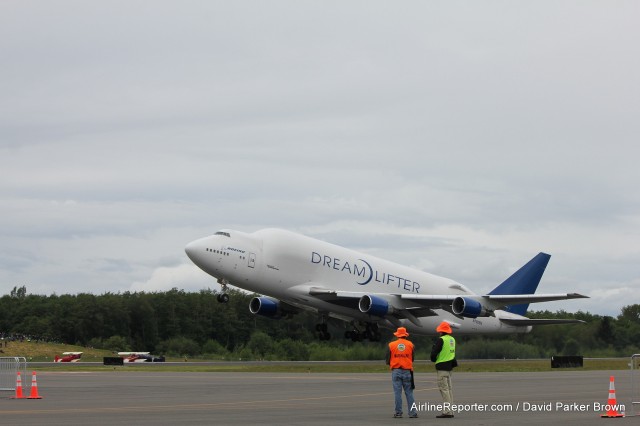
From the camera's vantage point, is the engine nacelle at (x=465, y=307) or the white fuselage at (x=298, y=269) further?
the engine nacelle at (x=465, y=307)

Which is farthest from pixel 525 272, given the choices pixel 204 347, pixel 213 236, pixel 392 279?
pixel 204 347

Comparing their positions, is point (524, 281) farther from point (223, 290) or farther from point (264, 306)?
point (223, 290)

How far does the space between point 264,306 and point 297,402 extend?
34.2m

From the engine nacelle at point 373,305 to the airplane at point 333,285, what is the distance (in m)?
0.05

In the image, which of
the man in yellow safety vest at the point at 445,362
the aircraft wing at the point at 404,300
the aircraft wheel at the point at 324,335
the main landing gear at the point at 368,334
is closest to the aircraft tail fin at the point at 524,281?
the aircraft wing at the point at 404,300

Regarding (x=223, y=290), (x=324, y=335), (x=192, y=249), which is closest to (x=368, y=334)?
(x=324, y=335)

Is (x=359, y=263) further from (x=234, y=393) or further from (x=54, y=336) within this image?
(x=54, y=336)

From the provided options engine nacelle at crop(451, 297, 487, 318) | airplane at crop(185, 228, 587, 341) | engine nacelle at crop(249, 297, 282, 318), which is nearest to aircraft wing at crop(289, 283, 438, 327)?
airplane at crop(185, 228, 587, 341)

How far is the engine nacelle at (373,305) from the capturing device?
181 ft

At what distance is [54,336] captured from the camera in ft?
336

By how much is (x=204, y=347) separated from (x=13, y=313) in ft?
112

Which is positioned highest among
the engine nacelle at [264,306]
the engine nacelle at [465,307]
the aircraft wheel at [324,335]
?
the engine nacelle at [264,306]

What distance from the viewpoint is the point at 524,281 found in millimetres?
67125

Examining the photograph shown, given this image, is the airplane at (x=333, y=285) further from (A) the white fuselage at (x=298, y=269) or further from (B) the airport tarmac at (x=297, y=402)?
(B) the airport tarmac at (x=297, y=402)
